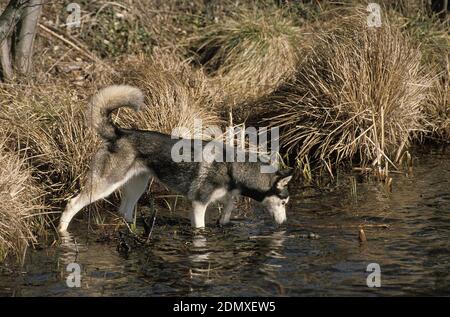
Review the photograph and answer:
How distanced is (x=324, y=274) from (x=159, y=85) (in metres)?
4.41

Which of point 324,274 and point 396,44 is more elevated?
point 396,44

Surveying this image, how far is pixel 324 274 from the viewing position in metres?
7.91

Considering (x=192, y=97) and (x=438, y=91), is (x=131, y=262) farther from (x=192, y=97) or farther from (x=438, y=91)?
(x=438, y=91)

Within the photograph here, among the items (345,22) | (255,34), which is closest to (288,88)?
(345,22)

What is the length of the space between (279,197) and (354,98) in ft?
7.83

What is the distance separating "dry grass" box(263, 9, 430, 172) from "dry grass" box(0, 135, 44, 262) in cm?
394

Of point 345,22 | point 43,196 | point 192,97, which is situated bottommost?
point 43,196

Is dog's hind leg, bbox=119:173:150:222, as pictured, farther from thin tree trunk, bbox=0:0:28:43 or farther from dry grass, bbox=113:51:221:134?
thin tree trunk, bbox=0:0:28:43

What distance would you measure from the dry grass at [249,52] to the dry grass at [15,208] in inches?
168

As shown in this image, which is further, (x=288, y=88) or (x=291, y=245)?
(x=288, y=88)

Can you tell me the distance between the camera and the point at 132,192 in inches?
384

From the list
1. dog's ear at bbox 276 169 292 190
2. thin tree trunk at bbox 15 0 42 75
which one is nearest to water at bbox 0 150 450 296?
dog's ear at bbox 276 169 292 190

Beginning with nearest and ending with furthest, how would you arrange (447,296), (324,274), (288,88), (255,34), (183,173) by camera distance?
(447,296), (324,274), (183,173), (288,88), (255,34)

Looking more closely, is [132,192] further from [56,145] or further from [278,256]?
[278,256]
